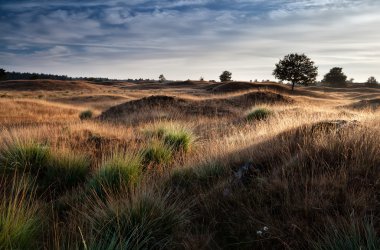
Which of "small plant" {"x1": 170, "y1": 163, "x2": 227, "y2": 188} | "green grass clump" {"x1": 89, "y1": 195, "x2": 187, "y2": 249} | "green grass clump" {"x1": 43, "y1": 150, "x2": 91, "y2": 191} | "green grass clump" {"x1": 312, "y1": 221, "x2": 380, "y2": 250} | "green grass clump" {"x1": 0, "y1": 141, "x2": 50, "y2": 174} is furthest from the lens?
"green grass clump" {"x1": 0, "y1": 141, "x2": 50, "y2": 174}

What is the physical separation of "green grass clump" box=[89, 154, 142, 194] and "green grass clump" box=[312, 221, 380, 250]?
321 cm

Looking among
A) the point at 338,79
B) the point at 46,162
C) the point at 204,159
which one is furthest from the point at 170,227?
the point at 338,79

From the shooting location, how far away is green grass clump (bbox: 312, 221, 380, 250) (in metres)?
2.92

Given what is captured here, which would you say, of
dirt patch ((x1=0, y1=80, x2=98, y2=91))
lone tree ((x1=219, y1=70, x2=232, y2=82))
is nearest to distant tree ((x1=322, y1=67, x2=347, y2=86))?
lone tree ((x1=219, y1=70, x2=232, y2=82))

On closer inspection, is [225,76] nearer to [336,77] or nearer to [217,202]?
[336,77]

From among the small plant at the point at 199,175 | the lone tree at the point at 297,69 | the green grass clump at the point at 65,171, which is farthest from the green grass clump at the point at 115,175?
the lone tree at the point at 297,69

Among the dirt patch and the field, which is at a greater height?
the field

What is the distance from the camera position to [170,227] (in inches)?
163

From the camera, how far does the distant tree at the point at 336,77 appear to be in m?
91.4

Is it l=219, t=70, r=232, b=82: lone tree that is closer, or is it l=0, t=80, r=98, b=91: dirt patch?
l=0, t=80, r=98, b=91: dirt patch

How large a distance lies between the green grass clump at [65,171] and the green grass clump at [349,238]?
4.69m

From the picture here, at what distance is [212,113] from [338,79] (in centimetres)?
8162

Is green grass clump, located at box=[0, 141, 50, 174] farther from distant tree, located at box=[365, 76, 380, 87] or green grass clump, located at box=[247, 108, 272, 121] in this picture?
distant tree, located at box=[365, 76, 380, 87]

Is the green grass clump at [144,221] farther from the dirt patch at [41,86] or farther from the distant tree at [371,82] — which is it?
the distant tree at [371,82]
